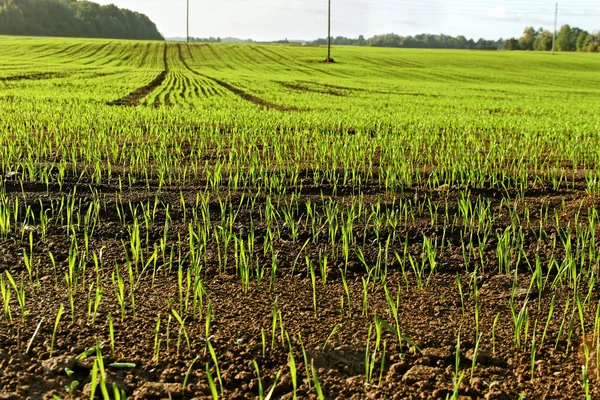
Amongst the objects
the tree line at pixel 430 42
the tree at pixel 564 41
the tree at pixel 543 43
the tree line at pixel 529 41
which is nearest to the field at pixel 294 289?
the tree line at pixel 529 41

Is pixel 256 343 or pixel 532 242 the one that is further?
pixel 532 242

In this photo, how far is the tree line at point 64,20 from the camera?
10381cm

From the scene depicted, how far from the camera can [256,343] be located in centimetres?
244

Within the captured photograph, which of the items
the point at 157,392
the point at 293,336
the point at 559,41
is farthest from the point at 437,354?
the point at 559,41

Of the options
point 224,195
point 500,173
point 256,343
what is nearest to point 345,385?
point 256,343

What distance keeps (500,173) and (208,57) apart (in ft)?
158

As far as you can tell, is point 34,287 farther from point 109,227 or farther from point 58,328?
point 109,227

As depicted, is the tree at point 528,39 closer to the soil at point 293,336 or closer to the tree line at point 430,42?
the tree line at point 430,42

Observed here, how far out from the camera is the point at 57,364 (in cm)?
224

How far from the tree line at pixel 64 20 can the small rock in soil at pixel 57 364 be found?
378 ft

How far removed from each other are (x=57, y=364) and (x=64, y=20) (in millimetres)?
124502

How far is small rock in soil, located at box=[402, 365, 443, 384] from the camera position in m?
2.21

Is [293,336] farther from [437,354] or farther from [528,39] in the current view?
[528,39]

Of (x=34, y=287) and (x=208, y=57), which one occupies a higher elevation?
(x=208, y=57)
